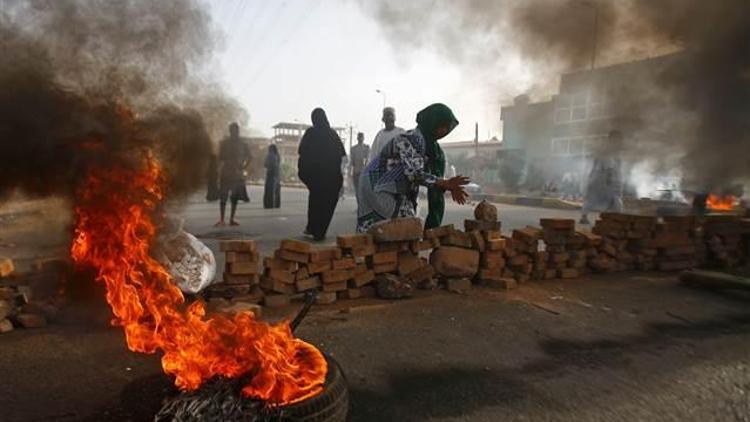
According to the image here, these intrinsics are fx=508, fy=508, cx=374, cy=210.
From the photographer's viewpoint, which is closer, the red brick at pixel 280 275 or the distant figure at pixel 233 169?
the red brick at pixel 280 275

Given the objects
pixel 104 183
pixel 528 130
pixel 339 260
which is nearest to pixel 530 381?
pixel 339 260

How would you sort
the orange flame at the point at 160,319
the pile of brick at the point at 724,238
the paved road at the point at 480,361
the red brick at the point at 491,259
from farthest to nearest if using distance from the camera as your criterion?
1. the pile of brick at the point at 724,238
2. the red brick at the point at 491,259
3. the paved road at the point at 480,361
4. the orange flame at the point at 160,319

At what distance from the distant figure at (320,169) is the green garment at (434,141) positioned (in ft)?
8.99

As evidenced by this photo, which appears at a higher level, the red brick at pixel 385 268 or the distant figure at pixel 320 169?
the distant figure at pixel 320 169

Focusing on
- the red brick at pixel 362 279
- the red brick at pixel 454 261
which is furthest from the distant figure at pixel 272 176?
the red brick at pixel 362 279

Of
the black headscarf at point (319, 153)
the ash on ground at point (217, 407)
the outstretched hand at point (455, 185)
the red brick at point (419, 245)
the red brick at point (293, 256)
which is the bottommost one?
the ash on ground at point (217, 407)

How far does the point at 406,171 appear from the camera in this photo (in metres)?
4.79

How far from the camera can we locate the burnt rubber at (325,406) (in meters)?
2.05

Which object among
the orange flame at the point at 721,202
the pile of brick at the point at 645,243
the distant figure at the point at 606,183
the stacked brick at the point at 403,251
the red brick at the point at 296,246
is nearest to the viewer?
the red brick at the point at 296,246

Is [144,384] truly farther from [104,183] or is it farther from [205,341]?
[104,183]

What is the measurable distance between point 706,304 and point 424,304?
2873 millimetres

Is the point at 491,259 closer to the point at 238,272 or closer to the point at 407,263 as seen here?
the point at 407,263

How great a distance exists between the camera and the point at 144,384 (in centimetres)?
249

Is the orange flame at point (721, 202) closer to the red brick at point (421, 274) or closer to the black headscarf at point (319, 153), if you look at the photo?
the black headscarf at point (319, 153)
